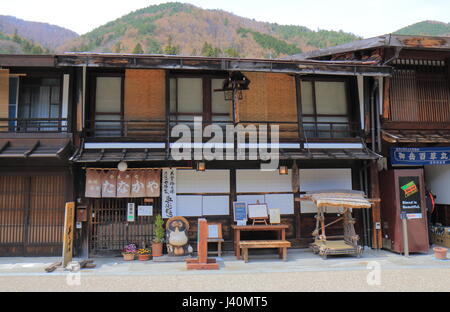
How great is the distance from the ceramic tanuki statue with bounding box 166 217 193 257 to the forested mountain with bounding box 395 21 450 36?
84145 mm

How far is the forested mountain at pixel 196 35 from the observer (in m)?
79.4

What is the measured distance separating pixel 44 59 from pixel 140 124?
345cm

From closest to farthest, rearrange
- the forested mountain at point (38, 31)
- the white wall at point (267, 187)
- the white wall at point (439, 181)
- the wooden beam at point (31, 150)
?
1. the wooden beam at point (31, 150)
2. the white wall at point (267, 187)
3. the white wall at point (439, 181)
4. the forested mountain at point (38, 31)

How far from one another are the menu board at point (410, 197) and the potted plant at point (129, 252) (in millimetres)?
8650

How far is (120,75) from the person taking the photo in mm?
11867

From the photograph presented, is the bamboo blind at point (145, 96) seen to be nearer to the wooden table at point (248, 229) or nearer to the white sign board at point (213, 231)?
the white sign board at point (213, 231)

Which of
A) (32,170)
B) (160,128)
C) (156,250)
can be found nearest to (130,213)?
(156,250)

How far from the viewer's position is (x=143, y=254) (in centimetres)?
1067

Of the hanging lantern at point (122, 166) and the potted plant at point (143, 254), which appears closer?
the potted plant at point (143, 254)

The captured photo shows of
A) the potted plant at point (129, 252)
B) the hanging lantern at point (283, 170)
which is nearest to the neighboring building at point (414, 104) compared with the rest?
the hanging lantern at point (283, 170)

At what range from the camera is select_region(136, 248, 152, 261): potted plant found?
1062 cm

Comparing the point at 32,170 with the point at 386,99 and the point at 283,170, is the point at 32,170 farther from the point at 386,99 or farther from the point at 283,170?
the point at 386,99

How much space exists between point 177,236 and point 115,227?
2259 millimetres

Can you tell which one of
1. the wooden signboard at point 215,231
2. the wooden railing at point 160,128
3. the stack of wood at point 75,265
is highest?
the wooden railing at point 160,128
